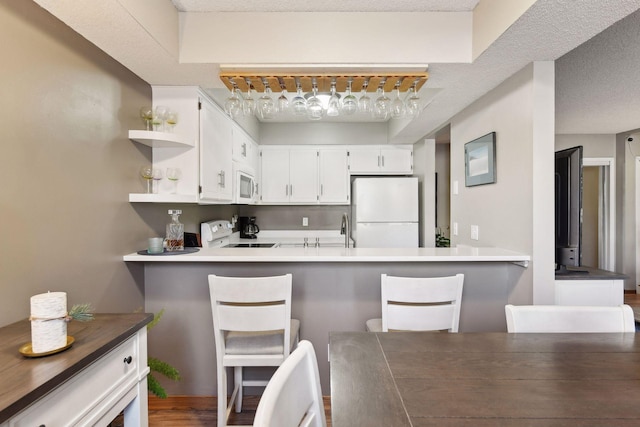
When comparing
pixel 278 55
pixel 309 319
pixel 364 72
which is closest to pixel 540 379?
pixel 309 319

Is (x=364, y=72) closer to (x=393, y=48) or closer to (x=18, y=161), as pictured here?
(x=393, y=48)

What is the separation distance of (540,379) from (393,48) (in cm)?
173

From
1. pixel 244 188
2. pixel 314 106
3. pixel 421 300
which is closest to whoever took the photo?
pixel 421 300

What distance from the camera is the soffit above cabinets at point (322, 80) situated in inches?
75.0

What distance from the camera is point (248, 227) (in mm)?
4395

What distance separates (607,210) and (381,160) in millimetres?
3352

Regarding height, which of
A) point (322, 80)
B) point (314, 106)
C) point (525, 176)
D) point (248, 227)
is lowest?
point (248, 227)

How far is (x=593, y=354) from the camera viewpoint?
1.01m

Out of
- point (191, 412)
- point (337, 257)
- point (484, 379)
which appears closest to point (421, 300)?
point (337, 257)

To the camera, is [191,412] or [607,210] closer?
[191,412]

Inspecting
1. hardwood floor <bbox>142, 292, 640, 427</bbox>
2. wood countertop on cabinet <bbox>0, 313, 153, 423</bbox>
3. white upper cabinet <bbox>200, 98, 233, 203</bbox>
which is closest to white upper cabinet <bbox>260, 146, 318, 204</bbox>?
white upper cabinet <bbox>200, 98, 233, 203</bbox>

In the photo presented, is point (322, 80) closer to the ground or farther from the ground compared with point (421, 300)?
farther from the ground

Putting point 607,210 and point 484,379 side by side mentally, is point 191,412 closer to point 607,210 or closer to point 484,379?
point 484,379

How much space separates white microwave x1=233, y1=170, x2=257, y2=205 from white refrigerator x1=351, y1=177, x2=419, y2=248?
4.10 feet
